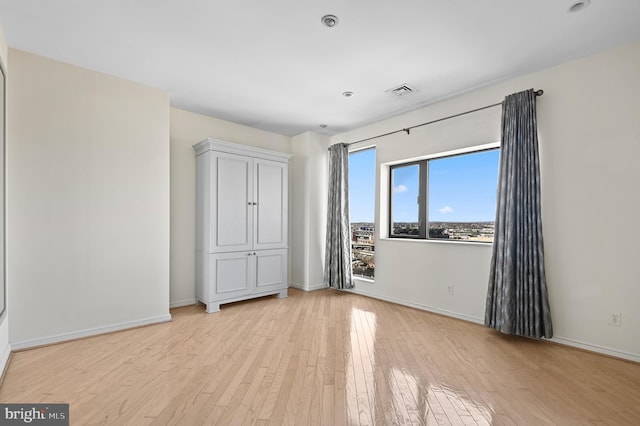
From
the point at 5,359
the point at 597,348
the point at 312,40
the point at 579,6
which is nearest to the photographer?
the point at 579,6

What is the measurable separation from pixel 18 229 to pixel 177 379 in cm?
198

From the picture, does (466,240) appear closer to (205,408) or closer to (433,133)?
(433,133)

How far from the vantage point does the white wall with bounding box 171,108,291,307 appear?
4039 mm

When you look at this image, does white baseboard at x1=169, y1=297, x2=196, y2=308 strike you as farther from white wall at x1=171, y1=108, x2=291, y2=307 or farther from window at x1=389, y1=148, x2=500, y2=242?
window at x1=389, y1=148, x2=500, y2=242

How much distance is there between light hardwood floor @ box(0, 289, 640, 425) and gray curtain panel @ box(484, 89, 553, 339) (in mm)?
239

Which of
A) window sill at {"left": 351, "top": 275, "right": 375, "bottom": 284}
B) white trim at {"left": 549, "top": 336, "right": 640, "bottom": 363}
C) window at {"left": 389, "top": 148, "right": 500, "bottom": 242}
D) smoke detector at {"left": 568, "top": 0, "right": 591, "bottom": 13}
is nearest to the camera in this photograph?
smoke detector at {"left": 568, "top": 0, "right": 591, "bottom": 13}

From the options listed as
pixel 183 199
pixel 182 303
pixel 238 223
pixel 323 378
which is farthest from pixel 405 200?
pixel 182 303

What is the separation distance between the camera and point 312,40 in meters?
2.53

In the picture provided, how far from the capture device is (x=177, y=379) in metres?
2.21

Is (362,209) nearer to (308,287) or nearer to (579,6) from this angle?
(308,287)

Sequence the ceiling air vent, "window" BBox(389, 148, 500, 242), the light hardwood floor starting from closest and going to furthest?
the light hardwood floor
the ceiling air vent
"window" BBox(389, 148, 500, 242)

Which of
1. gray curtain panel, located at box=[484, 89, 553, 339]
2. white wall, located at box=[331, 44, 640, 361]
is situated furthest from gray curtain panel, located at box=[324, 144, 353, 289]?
gray curtain panel, located at box=[484, 89, 553, 339]

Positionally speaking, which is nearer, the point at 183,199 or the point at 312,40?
the point at 312,40

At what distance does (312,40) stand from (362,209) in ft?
9.78
